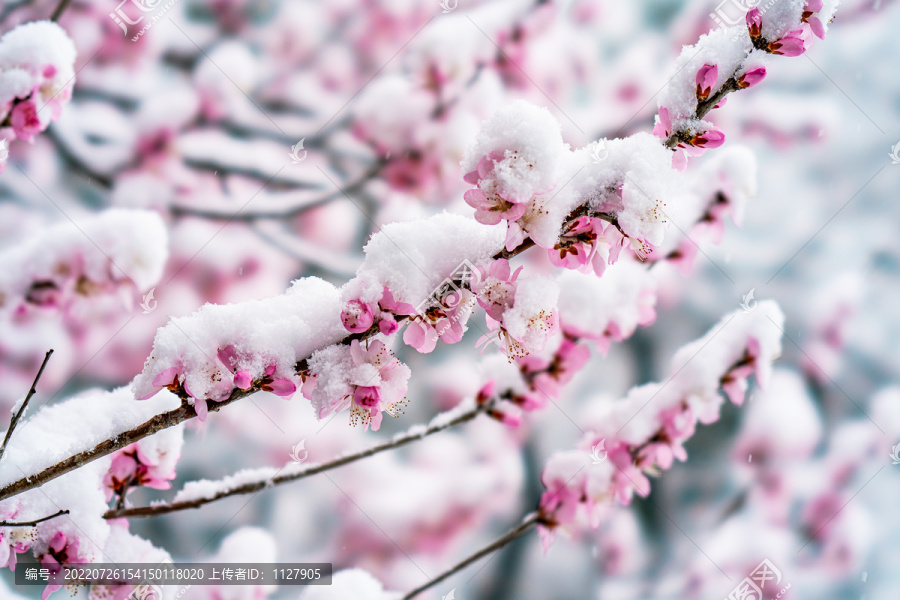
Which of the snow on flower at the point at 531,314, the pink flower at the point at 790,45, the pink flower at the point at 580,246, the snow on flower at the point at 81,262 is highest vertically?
the snow on flower at the point at 81,262

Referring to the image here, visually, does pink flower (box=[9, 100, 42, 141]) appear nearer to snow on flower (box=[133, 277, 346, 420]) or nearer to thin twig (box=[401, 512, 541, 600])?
snow on flower (box=[133, 277, 346, 420])

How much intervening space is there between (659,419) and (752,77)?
40.1 inches

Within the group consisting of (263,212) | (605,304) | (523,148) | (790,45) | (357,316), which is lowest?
(357,316)

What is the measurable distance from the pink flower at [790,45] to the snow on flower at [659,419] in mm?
896

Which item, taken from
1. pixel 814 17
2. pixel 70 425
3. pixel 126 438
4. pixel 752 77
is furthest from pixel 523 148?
pixel 70 425

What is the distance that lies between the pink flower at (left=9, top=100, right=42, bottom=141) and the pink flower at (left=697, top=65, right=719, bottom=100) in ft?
4.50

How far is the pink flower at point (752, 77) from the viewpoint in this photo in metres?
0.62

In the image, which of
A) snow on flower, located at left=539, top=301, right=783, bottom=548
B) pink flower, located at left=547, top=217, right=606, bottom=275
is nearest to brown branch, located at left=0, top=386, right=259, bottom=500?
pink flower, located at left=547, top=217, right=606, bottom=275

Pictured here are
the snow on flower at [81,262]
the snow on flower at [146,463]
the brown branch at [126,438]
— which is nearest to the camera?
the brown branch at [126,438]

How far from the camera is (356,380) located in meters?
0.59

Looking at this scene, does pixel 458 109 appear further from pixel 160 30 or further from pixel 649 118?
pixel 160 30

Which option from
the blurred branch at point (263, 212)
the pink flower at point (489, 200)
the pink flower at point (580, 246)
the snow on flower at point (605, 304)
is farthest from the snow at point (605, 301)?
the blurred branch at point (263, 212)

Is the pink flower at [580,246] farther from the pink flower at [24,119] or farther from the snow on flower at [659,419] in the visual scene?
the pink flower at [24,119]

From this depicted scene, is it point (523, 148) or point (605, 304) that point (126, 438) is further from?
point (605, 304)
